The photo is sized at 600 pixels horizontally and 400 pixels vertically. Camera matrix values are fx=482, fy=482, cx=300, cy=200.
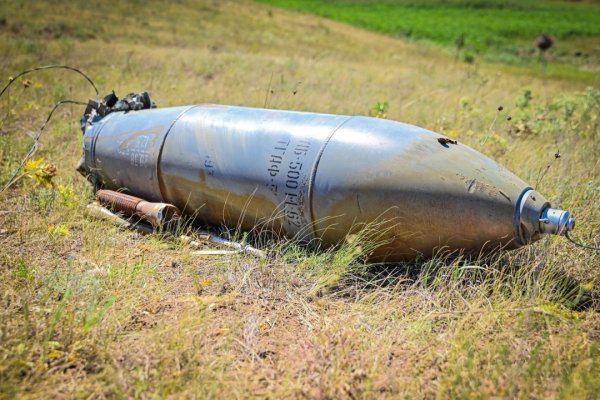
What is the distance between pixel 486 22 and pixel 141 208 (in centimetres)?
3555

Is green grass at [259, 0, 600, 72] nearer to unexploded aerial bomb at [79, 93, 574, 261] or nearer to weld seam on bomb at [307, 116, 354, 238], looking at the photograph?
unexploded aerial bomb at [79, 93, 574, 261]

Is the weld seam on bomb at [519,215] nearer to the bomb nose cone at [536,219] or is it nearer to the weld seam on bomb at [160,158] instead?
the bomb nose cone at [536,219]

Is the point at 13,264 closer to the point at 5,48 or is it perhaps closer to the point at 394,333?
the point at 394,333

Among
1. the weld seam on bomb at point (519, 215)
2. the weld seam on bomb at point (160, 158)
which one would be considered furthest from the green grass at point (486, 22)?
the weld seam on bomb at point (519, 215)

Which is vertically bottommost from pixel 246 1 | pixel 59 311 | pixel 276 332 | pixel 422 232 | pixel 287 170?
pixel 276 332

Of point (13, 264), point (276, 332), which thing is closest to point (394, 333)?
point (276, 332)

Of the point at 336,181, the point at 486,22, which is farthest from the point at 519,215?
the point at 486,22

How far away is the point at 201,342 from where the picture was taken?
8.29ft

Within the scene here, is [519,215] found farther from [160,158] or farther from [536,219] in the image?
[160,158]

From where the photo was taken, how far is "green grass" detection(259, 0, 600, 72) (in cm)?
2698

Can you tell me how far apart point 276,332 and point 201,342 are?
44cm

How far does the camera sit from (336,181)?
124 inches

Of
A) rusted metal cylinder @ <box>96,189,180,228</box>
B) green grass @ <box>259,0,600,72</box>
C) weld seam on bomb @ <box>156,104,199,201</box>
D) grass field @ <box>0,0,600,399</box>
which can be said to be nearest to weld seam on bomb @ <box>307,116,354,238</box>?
grass field @ <box>0,0,600,399</box>

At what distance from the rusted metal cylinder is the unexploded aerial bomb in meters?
0.16
